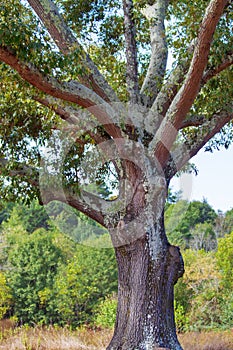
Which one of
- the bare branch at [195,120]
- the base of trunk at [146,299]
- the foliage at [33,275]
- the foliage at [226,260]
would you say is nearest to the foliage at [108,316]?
the foliage at [33,275]

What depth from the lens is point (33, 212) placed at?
25.0m

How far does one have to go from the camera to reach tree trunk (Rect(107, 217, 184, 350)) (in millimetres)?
5855

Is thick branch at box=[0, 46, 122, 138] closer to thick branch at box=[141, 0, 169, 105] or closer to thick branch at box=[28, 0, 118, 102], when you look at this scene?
thick branch at box=[28, 0, 118, 102]

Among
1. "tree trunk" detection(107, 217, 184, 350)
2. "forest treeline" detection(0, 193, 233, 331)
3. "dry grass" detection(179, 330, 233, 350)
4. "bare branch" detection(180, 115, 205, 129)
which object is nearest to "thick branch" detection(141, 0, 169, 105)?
"bare branch" detection(180, 115, 205, 129)

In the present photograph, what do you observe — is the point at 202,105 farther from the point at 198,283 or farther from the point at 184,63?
the point at 198,283

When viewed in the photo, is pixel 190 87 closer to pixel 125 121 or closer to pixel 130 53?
pixel 125 121

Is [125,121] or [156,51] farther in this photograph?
[156,51]

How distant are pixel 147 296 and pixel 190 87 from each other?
274 centimetres

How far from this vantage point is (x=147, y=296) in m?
5.96

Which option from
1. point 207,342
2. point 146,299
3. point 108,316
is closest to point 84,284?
point 108,316

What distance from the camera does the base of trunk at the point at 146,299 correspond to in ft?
19.2

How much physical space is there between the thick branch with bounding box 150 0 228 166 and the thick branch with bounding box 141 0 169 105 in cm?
93

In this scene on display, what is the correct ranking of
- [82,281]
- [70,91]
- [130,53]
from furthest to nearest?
1. [82,281]
2. [130,53]
3. [70,91]

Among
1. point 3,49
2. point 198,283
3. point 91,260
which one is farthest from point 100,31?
point 91,260
